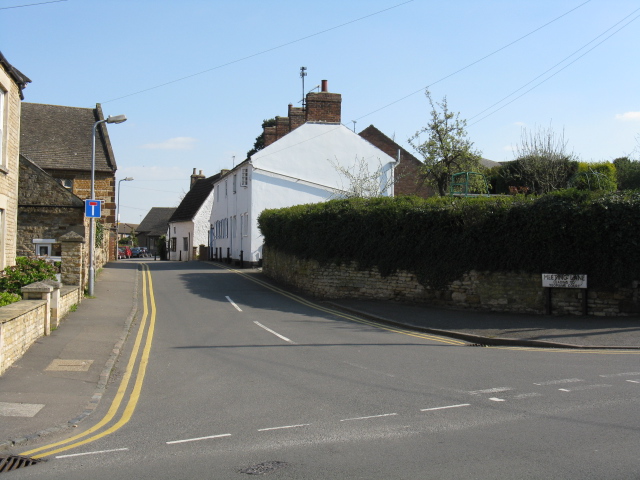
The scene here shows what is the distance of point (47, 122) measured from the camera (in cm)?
3123

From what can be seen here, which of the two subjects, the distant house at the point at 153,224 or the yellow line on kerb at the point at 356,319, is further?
the distant house at the point at 153,224

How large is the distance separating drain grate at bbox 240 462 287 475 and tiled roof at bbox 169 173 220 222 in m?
51.9

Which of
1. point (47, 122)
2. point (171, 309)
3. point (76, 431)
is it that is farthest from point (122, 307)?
point (47, 122)

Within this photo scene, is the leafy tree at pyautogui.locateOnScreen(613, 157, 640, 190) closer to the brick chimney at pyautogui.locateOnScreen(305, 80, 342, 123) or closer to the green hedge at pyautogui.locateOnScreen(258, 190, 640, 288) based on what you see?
the brick chimney at pyautogui.locateOnScreen(305, 80, 342, 123)

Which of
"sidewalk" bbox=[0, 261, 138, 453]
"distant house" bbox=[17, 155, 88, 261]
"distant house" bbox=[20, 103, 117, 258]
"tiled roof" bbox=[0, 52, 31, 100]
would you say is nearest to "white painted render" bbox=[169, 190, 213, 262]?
"distant house" bbox=[20, 103, 117, 258]

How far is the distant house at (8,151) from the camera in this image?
16906 millimetres

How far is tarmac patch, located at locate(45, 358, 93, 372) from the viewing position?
1056 cm

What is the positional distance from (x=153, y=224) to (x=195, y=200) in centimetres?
4111

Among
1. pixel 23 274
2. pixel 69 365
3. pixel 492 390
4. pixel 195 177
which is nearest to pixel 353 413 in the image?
pixel 492 390

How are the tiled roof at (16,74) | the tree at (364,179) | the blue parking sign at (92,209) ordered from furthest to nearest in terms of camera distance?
the tree at (364,179), the blue parking sign at (92,209), the tiled roof at (16,74)

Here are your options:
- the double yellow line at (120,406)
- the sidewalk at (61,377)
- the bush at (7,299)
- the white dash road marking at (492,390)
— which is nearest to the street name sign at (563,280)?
the white dash road marking at (492,390)

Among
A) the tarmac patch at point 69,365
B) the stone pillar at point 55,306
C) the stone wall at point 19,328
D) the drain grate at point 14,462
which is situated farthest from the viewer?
the stone pillar at point 55,306

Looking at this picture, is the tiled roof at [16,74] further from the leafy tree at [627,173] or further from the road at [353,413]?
the leafy tree at [627,173]

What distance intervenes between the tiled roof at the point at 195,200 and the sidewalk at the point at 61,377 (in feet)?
131
